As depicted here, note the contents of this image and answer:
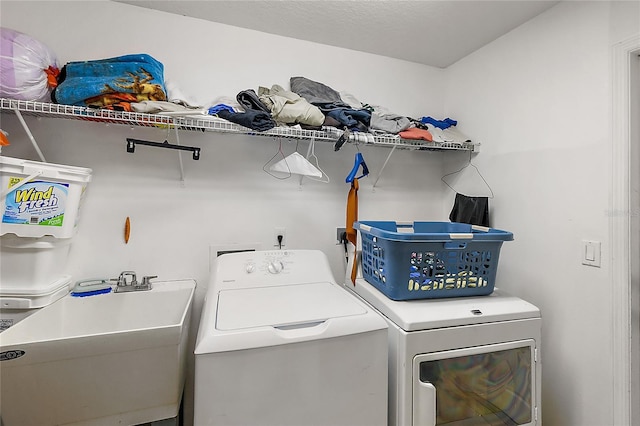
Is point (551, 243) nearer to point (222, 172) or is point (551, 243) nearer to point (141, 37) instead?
point (222, 172)

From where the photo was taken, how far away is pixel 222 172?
5.78 ft

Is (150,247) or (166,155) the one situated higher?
(166,155)

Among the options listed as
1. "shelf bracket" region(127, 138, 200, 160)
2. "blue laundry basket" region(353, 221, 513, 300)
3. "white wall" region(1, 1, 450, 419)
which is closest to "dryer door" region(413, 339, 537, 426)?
"blue laundry basket" region(353, 221, 513, 300)

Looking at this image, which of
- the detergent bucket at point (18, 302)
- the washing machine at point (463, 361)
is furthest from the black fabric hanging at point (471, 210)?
the detergent bucket at point (18, 302)

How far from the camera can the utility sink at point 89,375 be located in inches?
37.4

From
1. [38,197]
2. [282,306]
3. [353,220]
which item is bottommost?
[282,306]

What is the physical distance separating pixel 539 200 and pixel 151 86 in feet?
6.78

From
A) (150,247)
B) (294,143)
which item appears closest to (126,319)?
(150,247)

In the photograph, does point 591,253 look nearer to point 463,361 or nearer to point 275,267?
point 463,361

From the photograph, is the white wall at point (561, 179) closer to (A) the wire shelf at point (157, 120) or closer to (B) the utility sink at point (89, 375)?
(A) the wire shelf at point (157, 120)

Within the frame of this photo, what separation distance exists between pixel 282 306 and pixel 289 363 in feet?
0.77

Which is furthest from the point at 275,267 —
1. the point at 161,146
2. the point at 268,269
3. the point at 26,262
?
the point at 26,262

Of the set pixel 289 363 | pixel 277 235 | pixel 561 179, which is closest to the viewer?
pixel 289 363

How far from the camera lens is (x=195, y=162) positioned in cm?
171
